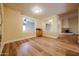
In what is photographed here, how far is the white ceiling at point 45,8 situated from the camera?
165 cm

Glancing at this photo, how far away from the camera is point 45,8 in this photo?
169cm

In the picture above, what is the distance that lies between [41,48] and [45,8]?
0.75m

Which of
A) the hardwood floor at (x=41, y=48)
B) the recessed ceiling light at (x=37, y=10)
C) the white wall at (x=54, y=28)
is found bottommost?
the hardwood floor at (x=41, y=48)

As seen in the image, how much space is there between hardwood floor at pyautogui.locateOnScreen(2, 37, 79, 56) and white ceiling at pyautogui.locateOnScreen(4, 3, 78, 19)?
1.55 feet

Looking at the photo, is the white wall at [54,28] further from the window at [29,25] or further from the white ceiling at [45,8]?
the window at [29,25]

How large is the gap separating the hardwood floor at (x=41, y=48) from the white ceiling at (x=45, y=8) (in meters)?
0.47

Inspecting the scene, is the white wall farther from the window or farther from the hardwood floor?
the window

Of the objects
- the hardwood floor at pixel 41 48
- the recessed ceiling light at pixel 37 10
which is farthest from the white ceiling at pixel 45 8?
the hardwood floor at pixel 41 48

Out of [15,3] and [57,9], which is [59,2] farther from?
[15,3]

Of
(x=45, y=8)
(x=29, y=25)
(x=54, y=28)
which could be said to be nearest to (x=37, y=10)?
(x=45, y=8)

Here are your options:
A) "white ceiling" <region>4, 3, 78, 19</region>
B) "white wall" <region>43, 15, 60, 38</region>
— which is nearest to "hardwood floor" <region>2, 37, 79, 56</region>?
"white wall" <region>43, 15, 60, 38</region>

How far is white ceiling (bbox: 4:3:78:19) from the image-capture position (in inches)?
64.8

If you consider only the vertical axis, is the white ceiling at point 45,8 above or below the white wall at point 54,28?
above

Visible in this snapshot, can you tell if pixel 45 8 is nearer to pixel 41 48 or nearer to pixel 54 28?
pixel 54 28
